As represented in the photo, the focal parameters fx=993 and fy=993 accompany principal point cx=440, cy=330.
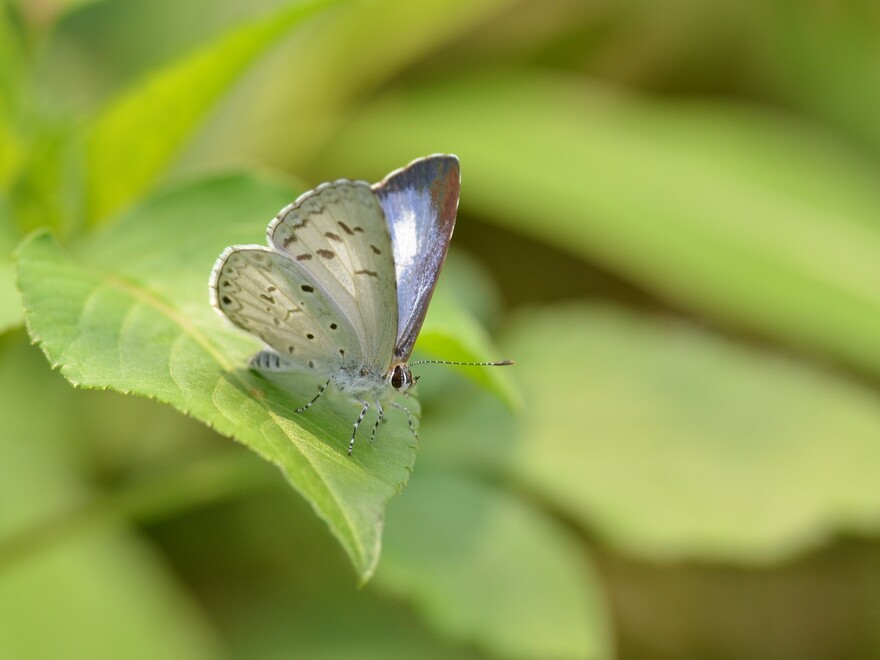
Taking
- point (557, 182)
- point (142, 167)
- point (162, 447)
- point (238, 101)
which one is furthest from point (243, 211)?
point (238, 101)

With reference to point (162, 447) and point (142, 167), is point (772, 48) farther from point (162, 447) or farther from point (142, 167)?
point (142, 167)

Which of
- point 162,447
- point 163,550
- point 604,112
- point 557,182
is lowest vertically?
point 163,550

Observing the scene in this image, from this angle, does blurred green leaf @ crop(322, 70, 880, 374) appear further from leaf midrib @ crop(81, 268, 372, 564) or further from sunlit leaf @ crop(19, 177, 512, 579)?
leaf midrib @ crop(81, 268, 372, 564)

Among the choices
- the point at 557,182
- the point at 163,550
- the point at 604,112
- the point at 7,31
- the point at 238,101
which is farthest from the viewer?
the point at 604,112

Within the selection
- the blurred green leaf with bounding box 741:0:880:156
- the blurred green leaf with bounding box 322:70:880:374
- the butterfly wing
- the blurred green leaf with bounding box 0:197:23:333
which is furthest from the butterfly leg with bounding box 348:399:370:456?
the blurred green leaf with bounding box 741:0:880:156

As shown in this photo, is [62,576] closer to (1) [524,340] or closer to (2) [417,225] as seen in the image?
(1) [524,340]
